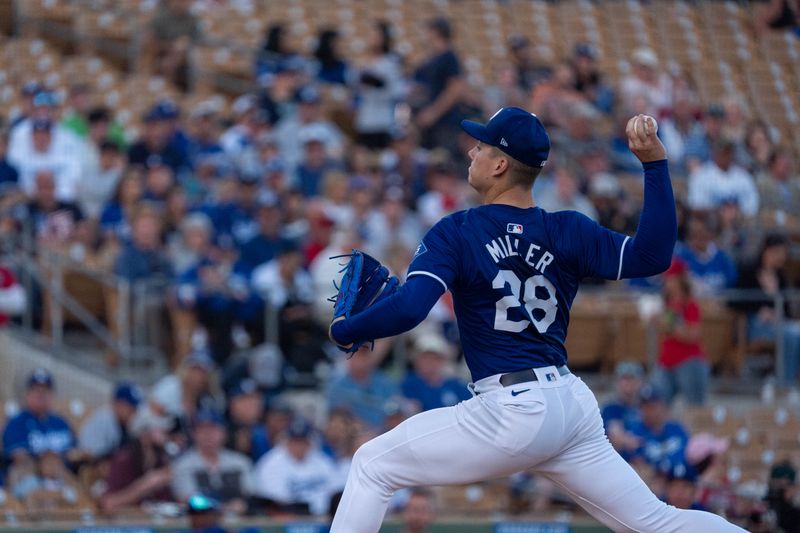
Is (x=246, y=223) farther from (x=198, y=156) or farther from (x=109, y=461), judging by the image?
(x=109, y=461)

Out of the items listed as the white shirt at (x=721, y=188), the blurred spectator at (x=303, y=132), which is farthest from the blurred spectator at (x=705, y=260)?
the blurred spectator at (x=303, y=132)

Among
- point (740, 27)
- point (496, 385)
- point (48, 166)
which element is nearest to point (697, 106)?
point (740, 27)

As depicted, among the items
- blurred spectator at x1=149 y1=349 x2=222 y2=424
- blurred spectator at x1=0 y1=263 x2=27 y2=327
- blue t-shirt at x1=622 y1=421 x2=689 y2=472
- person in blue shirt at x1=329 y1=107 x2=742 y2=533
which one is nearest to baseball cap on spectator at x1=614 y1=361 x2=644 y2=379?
blue t-shirt at x1=622 y1=421 x2=689 y2=472

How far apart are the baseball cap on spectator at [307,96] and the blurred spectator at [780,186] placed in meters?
4.03

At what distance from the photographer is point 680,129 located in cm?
1423

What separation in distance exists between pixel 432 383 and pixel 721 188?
3956 mm

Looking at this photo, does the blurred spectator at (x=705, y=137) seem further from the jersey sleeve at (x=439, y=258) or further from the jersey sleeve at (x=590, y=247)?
the jersey sleeve at (x=439, y=258)

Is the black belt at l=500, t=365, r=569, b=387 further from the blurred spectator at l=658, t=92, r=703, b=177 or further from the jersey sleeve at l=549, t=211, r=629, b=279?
the blurred spectator at l=658, t=92, r=703, b=177

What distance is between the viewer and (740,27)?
46.6 feet

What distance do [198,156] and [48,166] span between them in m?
1.45

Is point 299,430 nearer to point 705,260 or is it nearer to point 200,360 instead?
point 200,360

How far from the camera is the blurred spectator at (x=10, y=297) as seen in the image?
1101 cm

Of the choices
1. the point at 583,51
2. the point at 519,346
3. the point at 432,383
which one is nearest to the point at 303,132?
the point at 583,51

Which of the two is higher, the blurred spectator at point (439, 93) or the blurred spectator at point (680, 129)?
the blurred spectator at point (439, 93)
